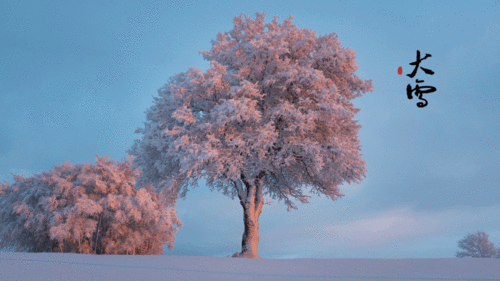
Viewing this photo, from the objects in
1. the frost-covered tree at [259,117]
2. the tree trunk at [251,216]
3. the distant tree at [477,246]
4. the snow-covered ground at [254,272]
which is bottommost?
the distant tree at [477,246]

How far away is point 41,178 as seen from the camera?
2931 cm

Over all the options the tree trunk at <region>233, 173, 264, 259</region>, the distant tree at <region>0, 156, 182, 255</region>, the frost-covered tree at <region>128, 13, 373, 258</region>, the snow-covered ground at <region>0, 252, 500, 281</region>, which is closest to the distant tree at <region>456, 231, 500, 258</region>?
the frost-covered tree at <region>128, 13, 373, 258</region>

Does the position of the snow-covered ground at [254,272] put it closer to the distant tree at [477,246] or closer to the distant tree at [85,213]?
the distant tree at [85,213]

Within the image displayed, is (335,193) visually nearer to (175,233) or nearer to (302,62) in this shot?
(302,62)

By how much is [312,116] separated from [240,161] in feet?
13.1

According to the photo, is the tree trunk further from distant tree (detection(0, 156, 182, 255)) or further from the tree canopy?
distant tree (detection(0, 156, 182, 255))

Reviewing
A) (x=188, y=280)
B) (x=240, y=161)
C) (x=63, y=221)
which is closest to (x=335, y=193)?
(x=240, y=161)

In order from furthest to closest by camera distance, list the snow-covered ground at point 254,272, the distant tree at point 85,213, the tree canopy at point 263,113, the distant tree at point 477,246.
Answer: the distant tree at point 477,246
the distant tree at point 85,213
the tree canopy at point 263,113
the snow-covered ground at point 254,272

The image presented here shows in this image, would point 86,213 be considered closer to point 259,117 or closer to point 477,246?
point 259,117

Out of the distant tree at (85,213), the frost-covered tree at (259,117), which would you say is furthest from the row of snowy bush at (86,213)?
the frost-covered tree at (259,117)

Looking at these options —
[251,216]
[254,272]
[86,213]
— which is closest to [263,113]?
[251,216]

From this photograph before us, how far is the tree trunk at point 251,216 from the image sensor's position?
16.5 m

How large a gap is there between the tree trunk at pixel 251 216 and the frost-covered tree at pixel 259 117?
0.05m

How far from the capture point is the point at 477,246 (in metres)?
44.6
